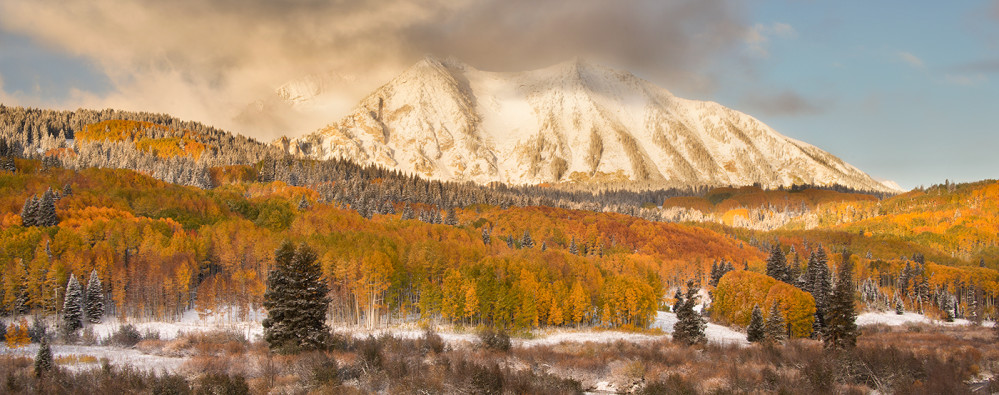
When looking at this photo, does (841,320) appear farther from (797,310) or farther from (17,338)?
(17,338)

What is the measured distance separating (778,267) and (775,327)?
100 ft

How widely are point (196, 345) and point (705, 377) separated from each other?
46.2m

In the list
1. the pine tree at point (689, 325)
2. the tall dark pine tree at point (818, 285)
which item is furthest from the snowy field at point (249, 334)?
the tall dark pine tree at point (818, 285)

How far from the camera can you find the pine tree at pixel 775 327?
6793cm

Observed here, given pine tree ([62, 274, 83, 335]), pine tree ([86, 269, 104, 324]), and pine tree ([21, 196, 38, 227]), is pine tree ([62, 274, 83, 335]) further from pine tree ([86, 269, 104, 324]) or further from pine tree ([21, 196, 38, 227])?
pine tree ([21, 196, 38, 227])

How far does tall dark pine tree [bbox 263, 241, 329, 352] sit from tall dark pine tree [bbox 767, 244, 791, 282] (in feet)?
265

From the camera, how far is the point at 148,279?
75438 millimetres

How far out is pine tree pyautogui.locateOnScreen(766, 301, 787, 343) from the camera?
6793 cm

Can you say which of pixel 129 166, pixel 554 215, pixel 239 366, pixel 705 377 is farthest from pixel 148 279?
pixel 129 166

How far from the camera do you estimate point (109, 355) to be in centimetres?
4916

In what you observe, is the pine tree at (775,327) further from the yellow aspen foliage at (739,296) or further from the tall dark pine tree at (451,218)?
the tall dark pine tree at (451,218)

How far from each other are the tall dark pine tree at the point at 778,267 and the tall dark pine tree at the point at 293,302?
8067 centimetres

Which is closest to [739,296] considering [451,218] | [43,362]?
[43,362]

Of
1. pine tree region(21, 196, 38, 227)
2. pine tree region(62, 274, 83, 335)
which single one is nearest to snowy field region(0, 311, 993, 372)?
pine tree region(62, 274, 83, 335)
